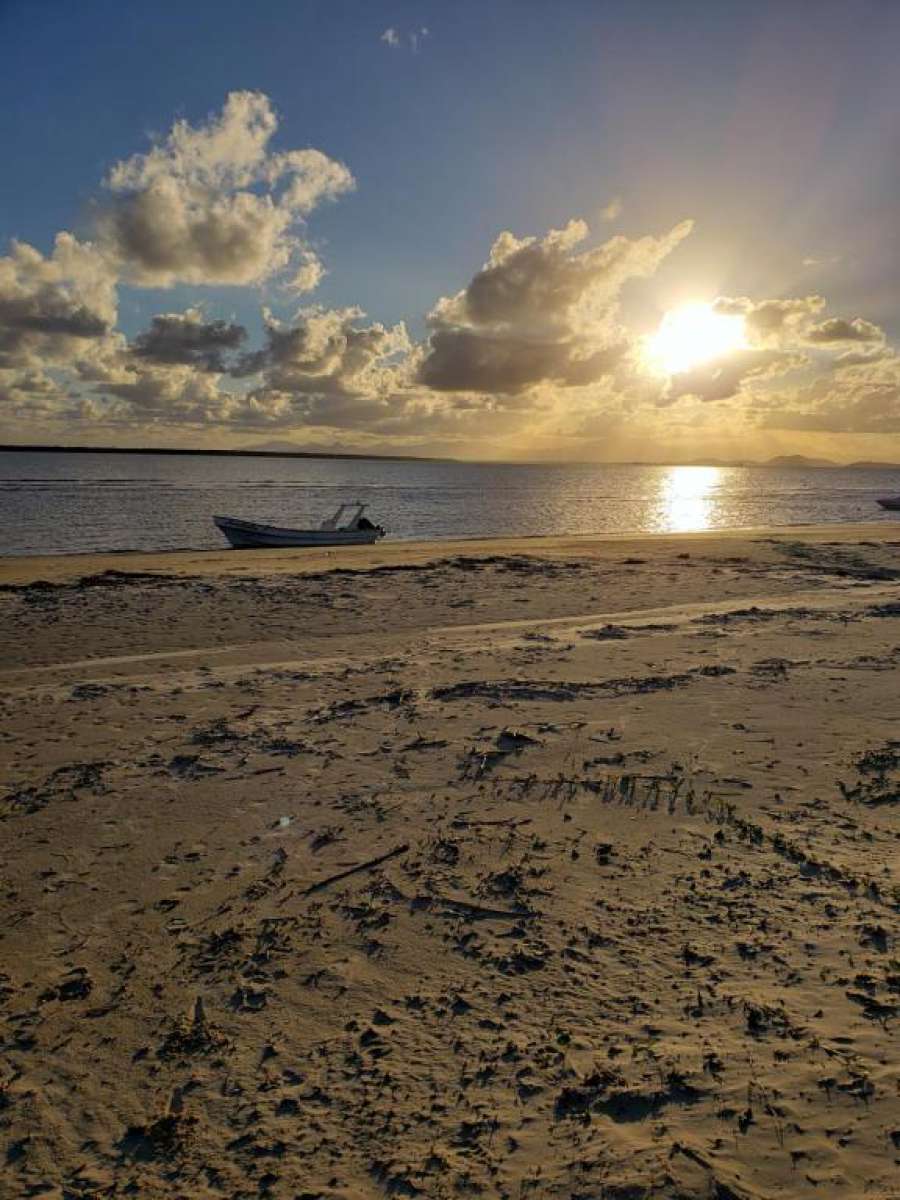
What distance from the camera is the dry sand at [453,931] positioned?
10.2 feet

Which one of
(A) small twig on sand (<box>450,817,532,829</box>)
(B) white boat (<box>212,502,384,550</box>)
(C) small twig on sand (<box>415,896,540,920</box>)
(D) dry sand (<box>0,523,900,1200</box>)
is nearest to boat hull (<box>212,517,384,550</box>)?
(B) white boat (<box>212,502,384,550</box>)

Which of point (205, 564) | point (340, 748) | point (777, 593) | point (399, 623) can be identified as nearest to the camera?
point (340, 748)

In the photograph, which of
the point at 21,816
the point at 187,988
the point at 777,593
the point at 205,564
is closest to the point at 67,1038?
the point at 187,988

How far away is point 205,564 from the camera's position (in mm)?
25297

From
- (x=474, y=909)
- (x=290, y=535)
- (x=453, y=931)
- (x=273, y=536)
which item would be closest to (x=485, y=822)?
(x=474, y=909)

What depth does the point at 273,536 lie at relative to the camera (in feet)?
120

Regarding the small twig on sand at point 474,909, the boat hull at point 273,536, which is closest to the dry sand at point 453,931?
the small twig on sand at point 474,909

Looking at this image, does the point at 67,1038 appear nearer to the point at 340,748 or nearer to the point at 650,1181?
the point at 650,1181

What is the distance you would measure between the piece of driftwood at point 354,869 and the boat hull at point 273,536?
32057 mm

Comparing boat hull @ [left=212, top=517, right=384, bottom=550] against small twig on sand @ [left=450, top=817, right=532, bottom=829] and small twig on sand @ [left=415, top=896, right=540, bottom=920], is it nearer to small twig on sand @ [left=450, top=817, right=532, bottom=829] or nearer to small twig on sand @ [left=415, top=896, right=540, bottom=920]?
small twig on sand @ [left=450, top=817, right=532, bottom=829]

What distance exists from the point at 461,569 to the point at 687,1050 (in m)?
18.5

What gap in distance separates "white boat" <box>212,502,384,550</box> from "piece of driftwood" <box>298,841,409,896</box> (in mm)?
30982

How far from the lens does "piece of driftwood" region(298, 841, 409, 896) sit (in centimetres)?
503

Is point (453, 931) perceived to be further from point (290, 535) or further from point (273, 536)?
point (290, 535)
